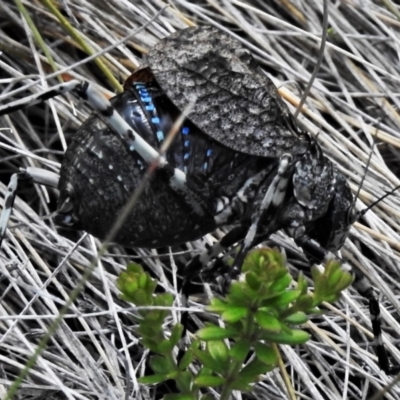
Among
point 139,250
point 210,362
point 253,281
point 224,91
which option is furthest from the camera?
point 139,250

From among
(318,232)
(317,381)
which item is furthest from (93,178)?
(317,381)

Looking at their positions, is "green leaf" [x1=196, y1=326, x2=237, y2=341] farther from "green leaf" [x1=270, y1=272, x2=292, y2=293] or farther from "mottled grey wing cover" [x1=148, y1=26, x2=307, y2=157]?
"mottled grey wing cover" [x1=148, y1=26, x2=307, y2=157]

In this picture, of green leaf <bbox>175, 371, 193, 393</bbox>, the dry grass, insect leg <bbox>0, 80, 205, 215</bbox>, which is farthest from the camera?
the dry grass

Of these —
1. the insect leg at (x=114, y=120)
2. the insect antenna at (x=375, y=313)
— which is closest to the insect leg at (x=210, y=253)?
the insect leg at (x=114, y=120)

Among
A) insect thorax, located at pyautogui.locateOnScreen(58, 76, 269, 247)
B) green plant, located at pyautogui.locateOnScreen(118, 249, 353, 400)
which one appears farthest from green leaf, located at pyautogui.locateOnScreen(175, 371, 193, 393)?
insect thorax, located at pyautogui.locateOnScreen(58, 76, 269, 247)

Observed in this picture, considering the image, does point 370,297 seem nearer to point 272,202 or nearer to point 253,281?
point 272,202

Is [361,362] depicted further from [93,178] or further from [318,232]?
[93,178]

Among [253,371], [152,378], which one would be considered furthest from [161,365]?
[253,371]
